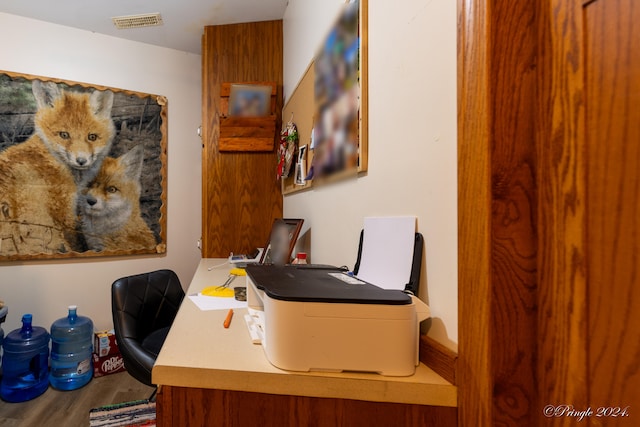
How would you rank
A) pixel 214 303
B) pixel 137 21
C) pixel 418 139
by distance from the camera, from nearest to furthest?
pixel 418 139 < pixel 214 303 < pixel 137 21

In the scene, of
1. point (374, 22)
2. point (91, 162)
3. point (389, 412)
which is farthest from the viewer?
point (91, 162)

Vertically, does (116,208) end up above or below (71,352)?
above

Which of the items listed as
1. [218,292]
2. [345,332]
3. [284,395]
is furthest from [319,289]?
[218,292]

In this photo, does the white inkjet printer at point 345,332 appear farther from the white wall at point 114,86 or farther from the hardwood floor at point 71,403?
the white wall at point 114,86

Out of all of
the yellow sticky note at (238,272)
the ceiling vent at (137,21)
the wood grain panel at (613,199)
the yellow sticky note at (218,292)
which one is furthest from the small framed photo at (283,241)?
the ceiling vent at (137,21)

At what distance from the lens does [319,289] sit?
0.62m

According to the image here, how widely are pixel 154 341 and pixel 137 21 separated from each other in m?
2.28

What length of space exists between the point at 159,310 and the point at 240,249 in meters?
0.81

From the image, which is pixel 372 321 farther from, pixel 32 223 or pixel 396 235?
pixel 32 223

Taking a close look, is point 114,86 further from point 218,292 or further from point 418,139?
point 418,139

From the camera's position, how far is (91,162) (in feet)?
7.52

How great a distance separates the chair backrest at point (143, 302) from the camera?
4.35 ft

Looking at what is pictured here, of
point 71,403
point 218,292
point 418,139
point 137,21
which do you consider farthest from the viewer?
point 137,21

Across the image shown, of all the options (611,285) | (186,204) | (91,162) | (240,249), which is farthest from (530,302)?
(91,162)
